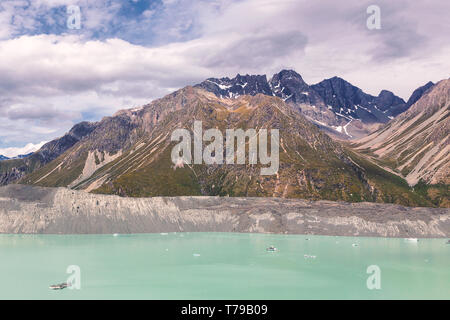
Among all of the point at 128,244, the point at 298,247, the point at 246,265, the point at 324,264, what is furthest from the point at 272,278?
the point at 128,244

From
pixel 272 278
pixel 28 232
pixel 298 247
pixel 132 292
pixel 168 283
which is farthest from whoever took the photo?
pixel 28 232

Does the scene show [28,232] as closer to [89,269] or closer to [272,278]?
[89,269]

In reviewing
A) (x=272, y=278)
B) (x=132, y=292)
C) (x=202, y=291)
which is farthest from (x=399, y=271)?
(x=132, y=292)
